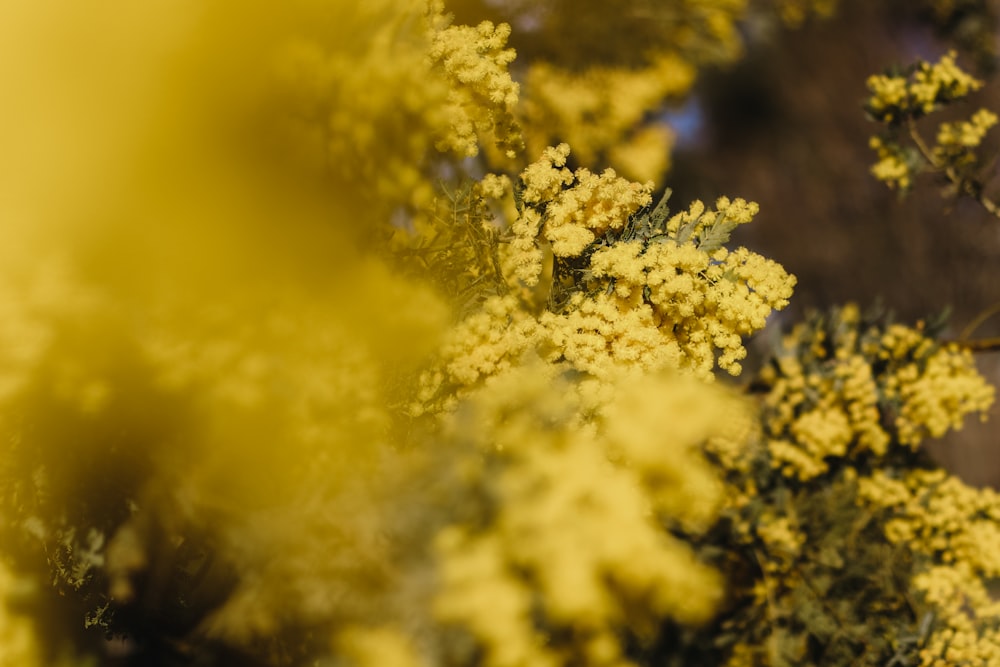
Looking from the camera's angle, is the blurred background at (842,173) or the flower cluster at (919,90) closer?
the flower cluster at (919,90)

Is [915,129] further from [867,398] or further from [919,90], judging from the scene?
[867,398]

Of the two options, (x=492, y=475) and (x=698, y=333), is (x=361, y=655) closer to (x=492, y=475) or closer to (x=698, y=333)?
(x=492, y=475)

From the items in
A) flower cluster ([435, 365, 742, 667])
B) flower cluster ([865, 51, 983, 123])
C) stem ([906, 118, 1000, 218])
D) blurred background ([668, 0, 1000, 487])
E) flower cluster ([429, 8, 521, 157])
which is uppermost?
blurred background ([668, 0, 1000, 487])

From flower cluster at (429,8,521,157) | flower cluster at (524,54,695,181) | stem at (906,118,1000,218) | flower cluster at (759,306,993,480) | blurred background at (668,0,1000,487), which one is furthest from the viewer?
blurred background at (668,0,1000,487)

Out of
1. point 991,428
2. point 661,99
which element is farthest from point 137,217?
point 991,428

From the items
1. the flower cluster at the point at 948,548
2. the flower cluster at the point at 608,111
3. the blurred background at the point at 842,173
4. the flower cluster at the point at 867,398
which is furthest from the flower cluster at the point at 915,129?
the blurred background at the point at 842,173

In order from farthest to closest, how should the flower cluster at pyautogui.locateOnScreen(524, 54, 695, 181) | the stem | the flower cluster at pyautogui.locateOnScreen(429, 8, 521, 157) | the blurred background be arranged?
the blurred background, the stem, the flower cluster at pyautogui.locateOnScreen(524, 54, 695, 181), the flower cluster at pyautogui.locateOnScreen(429, 8, 521, 157)

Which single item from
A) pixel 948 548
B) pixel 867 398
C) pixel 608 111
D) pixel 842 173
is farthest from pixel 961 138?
pixel 842 173

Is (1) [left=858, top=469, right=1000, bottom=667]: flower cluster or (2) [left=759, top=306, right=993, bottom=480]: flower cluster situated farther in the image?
(2) [left=759, top=306, right=993, bottom=480]: flower cluster

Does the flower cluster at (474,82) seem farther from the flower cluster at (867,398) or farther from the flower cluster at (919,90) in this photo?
the flower cluster at (867,398)

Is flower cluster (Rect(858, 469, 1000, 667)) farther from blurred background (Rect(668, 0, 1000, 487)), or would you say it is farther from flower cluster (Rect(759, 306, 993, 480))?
blurred background (Rect(668, 0, 1000, 487))

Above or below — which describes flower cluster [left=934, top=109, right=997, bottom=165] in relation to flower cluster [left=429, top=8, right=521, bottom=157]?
above

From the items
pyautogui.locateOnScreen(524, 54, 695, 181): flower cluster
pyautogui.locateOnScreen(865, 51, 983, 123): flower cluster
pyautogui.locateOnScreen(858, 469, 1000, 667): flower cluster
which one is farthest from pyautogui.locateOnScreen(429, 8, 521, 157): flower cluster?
pyautogui.locateOnScreen(858, 469, 1000, 667): flower cluster

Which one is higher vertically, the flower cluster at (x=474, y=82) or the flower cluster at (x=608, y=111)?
the flower cluster at (x=608, y=111)
